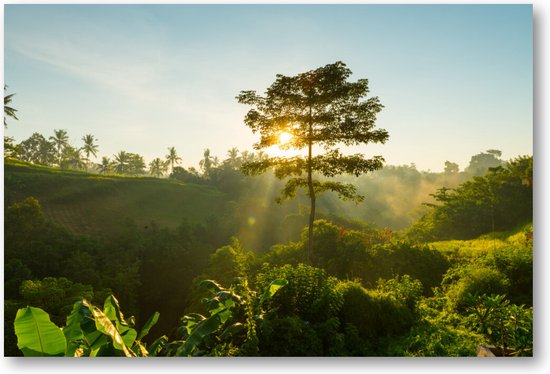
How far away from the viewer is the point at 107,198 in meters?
31.0

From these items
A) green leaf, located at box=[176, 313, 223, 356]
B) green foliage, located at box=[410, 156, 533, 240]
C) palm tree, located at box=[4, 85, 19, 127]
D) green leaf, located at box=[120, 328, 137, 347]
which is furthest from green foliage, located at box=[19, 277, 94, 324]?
green foliage, located at box=[410, 156, 533, 240]

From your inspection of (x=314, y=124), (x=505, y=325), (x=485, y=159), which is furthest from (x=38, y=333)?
(x=485, y=159)

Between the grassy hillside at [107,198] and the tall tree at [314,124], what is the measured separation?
13.9 metres

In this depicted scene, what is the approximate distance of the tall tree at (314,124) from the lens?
7.97 metres

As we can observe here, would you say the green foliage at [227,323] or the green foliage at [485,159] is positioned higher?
the green foliage at [485,159]

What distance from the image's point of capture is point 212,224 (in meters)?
26.0

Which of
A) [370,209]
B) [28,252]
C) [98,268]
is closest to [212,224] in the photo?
[98,268]

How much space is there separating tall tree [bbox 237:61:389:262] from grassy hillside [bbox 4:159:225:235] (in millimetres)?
13891

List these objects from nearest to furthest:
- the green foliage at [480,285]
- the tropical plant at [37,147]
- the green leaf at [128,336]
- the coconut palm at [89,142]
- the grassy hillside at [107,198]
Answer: the green leaf at [128,336] → the green foliage at [480,285] → the coconut palm at [89,142] → the tropical plant at [37,147] → the grassy hillside at [107,198]

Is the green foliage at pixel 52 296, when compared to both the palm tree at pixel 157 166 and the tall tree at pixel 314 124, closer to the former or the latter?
the tall tree at pixel 314 124

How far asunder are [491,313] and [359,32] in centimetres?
459

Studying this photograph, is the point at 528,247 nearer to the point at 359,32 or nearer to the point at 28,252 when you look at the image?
the point at 359,32

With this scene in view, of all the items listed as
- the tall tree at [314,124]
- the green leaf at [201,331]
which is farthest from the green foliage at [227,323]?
the tall tree at [314,124]

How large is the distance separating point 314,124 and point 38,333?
690 cm
